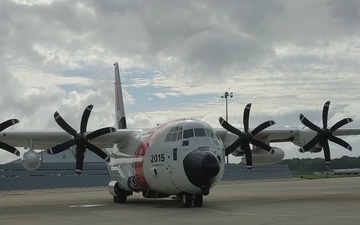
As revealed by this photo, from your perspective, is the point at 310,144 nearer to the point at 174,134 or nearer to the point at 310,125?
the point at 310,125

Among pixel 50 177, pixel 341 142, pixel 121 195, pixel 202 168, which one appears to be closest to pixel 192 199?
pixel 202 168

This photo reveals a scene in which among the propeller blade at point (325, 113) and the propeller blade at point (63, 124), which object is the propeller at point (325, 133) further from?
the propeller blade at point (63, 124)

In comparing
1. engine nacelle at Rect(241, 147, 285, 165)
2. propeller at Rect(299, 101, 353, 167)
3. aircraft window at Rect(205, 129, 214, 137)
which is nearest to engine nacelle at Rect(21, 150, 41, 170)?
aircraft window at Rect(205, 129, 214, 137)

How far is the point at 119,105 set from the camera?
107 feet

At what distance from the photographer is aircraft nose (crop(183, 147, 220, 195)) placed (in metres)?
19.9

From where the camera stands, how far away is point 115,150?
96.0ft

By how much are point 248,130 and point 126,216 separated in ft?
36.9

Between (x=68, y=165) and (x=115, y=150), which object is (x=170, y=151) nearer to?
(x=115, y=150)

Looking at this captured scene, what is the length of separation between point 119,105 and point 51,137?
20.7 feet

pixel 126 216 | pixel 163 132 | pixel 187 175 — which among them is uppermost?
pixel 163 132

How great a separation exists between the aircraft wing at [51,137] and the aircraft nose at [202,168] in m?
7.28

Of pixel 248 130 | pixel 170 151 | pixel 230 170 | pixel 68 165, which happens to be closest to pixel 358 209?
pixel 170 151

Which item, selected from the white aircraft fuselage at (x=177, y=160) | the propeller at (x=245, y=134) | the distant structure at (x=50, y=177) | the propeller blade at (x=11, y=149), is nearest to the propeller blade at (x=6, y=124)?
the propeller blade at (x=11, y=149)

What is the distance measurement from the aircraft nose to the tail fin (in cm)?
1164
